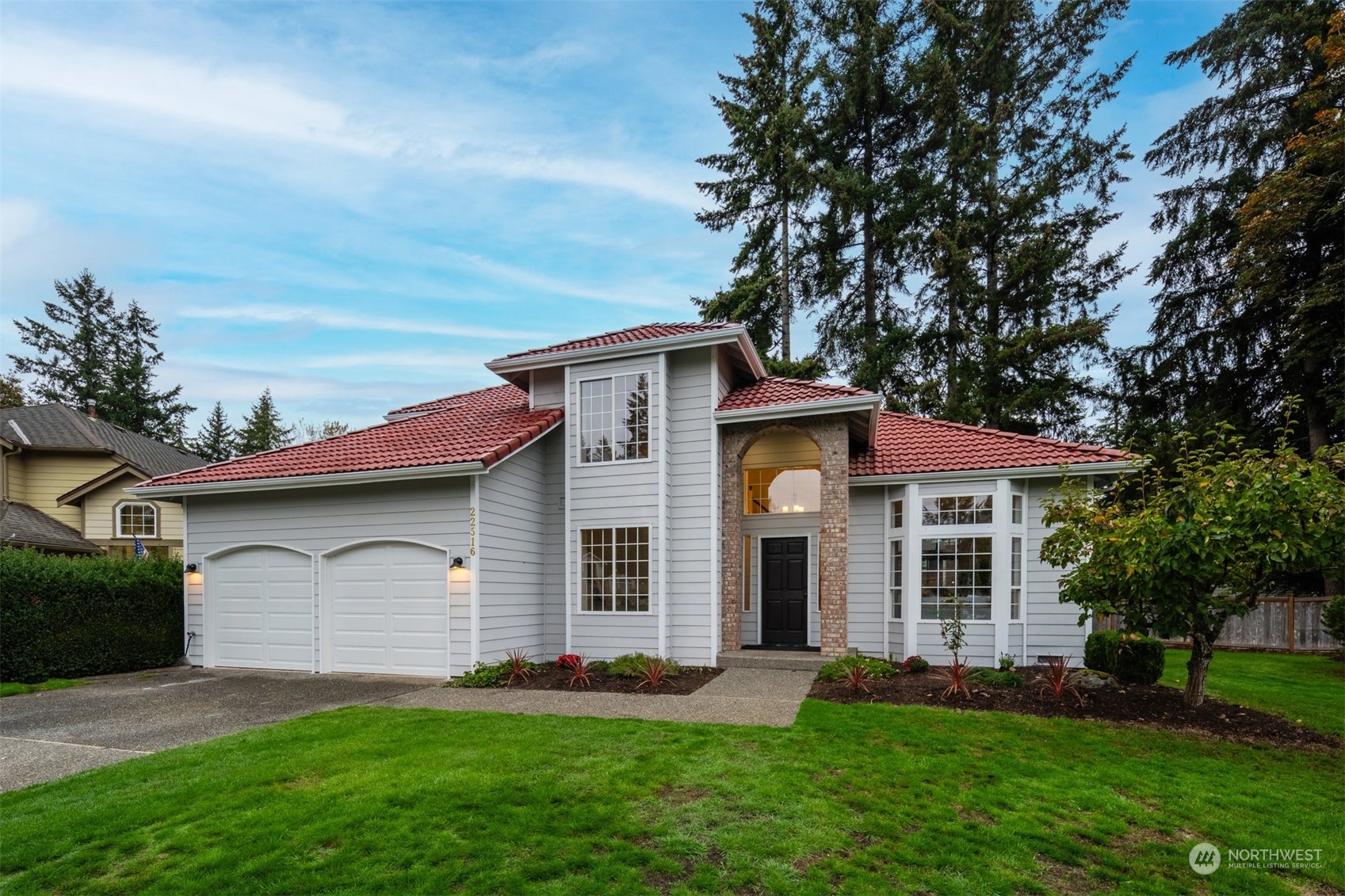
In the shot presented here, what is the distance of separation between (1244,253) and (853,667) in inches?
602

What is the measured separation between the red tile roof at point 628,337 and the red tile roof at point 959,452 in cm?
361

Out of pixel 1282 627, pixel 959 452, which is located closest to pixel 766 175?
pixel 959 452

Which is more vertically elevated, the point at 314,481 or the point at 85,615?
the point at 314,481

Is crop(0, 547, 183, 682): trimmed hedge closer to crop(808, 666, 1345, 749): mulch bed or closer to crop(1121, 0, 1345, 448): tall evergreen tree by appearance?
crop(808, 666, 1345, 749): mulch bed

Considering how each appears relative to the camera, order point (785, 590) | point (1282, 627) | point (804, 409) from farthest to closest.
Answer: point (1282, 627) → point (785, 590) → point (804, 409)

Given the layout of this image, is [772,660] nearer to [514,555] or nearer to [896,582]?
[896,582]

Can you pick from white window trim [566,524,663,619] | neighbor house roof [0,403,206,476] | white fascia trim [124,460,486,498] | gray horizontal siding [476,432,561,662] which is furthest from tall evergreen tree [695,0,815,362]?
neighbor house roof [0,403,206,476]

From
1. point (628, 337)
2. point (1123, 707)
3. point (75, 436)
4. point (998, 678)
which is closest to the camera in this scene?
point (1123, 707)

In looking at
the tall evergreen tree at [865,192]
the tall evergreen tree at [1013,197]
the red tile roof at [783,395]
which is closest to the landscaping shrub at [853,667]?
the red tile roof at [783,395]

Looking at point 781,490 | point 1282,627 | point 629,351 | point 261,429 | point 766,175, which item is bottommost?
point 1282,627

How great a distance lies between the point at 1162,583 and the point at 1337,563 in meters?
1.55

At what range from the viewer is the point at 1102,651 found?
927cm

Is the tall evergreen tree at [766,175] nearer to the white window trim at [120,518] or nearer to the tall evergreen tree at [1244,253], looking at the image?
the tall evergreen tree at [1244,253]

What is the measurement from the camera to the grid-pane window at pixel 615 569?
10.5 meters
